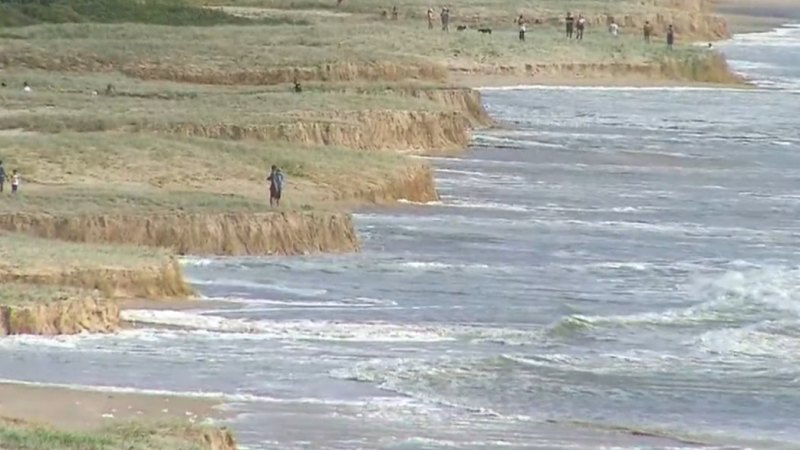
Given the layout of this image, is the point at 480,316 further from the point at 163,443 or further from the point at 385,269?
the point at 163,443

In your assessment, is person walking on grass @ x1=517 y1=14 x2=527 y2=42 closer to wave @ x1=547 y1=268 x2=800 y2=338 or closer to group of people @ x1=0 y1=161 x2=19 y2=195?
group of people @ x1=0 y1=161 x2=19 y2=195

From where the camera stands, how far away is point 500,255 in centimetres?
3378

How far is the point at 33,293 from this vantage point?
24.5m

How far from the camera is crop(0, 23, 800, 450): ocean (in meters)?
21.6

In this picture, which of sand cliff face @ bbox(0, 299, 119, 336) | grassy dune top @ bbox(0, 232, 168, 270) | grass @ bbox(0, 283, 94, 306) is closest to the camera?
sand cliff face @ bbox(0, 299, 119, 336)

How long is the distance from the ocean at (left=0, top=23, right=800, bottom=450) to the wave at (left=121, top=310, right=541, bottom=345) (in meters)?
0.05

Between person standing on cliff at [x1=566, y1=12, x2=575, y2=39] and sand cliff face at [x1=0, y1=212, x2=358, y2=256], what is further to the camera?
person standing on cliff at [x1=566, y1=12, x2=575, y2=39]

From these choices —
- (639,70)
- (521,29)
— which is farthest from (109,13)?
(639,70)

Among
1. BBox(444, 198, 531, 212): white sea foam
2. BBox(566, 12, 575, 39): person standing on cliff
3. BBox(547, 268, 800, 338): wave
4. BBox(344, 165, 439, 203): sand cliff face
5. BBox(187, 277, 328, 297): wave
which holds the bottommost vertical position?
BBox(566, 12, 575, 39): person standing on cliff

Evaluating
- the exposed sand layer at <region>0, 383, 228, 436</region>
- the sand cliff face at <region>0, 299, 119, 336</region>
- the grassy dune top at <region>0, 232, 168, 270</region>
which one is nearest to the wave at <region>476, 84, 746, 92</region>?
the grassy dune top at <region>0, 232, 168, 270</region>

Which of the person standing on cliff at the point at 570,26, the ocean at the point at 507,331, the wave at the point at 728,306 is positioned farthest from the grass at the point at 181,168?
the person standing on cliff at the point at 570,26

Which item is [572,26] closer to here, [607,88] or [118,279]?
[607,88]

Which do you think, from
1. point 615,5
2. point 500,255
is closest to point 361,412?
point 500,255

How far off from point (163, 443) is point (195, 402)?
4158 mm
